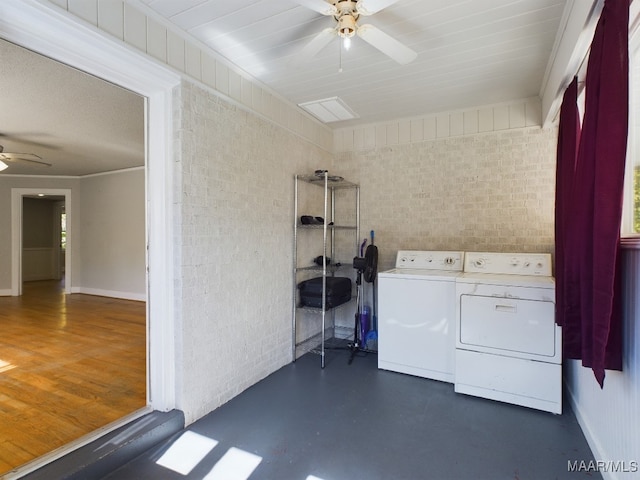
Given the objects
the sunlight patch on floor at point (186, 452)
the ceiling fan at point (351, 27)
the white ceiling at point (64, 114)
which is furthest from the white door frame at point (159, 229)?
the ceiling fan at point (351, 27)

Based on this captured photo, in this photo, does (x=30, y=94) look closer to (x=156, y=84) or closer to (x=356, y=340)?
(x=156, y=84)

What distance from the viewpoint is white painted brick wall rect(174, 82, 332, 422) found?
Answer: 214 centimetres

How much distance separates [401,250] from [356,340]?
104cm

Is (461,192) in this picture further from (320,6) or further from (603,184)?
(320,6)

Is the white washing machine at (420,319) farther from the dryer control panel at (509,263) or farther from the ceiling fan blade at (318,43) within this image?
the ceiling fan blade at (318,43)

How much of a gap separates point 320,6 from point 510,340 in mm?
2428

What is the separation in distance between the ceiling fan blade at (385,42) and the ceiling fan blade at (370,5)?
9 cm

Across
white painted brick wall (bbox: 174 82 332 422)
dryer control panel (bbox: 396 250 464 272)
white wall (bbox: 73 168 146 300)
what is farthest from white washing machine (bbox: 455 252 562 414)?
white wall (bbox: 73 168 146 300)

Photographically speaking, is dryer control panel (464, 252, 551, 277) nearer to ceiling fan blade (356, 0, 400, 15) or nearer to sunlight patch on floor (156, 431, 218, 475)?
ceiling fan blade (356, 0, 400, 15)

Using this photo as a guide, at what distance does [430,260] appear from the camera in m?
3.21

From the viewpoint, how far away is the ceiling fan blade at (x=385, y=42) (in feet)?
5.58

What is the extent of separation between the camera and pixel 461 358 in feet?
8.47

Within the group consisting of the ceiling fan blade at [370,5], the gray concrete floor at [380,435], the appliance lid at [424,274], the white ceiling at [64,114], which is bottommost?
the gray concrete floor at [380,435]

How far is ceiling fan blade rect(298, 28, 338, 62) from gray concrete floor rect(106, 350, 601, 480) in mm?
2233
